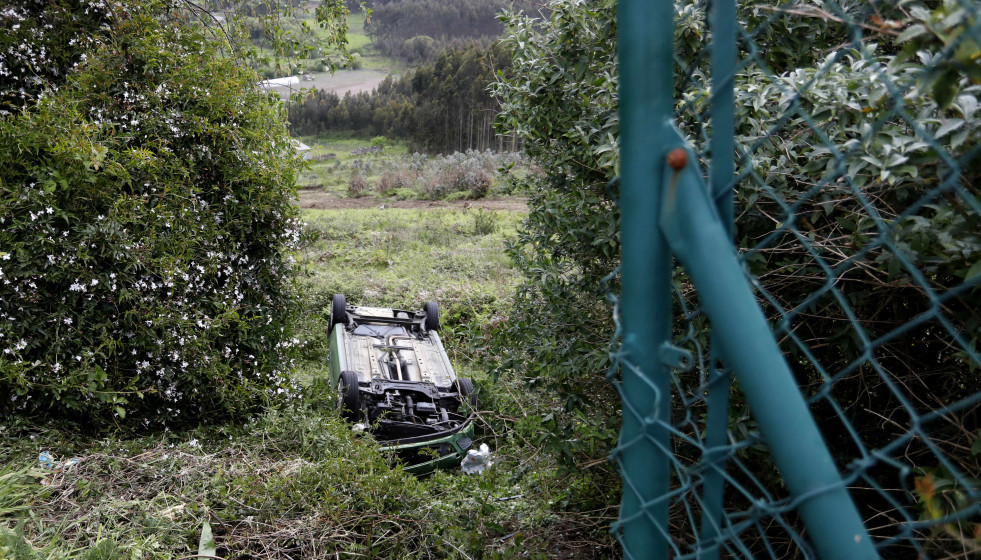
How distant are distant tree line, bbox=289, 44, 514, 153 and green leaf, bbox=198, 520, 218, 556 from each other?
25826 mm

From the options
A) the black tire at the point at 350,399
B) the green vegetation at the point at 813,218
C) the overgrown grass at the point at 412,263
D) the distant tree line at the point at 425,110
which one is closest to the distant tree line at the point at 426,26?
the distant tree line at the point at 425,110

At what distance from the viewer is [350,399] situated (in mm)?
5605

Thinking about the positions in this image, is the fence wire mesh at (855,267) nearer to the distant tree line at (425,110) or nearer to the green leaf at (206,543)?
the green leaf at (206,543)

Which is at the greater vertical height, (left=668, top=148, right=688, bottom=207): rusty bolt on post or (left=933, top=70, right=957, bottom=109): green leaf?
(left=933, top=70, right=957, bottom=109): green leaf

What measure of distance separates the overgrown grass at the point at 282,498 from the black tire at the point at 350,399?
21cm

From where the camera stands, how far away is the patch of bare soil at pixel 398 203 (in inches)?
728

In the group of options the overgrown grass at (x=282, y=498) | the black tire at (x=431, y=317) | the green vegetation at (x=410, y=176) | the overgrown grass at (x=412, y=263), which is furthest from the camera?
the green vegetation at (x=410, y=176)

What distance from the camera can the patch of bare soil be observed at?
18484mm

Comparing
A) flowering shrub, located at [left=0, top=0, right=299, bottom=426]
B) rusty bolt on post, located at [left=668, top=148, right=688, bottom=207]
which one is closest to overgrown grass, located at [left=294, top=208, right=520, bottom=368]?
flowering shrub, located at [left=0, top=0, right=299, bottom=426]

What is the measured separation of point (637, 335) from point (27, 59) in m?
5.38

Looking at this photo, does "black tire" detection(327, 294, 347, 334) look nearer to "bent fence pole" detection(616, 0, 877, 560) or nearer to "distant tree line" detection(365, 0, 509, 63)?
"bent fence pole" detection(616, 0, 877, 560)

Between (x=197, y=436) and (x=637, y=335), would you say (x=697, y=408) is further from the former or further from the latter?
(x=197, y=436)

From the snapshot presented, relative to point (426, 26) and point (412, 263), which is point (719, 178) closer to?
point (412, 263)

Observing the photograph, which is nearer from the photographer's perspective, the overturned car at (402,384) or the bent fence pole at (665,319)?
the bent fence pole at (665,319)
